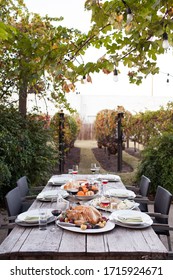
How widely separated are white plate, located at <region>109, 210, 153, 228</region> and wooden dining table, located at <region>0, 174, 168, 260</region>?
6cm

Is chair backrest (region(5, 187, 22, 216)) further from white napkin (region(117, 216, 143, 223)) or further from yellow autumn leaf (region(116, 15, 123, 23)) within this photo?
yellow autumn leaf (region(116, 15, 123, 23))

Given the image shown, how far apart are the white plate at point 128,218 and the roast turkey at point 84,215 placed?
0.46 ft

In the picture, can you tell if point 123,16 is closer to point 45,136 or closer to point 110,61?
point 110,61

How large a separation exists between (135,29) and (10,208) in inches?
80.5

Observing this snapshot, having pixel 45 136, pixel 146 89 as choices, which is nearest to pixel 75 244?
pixel 45 136

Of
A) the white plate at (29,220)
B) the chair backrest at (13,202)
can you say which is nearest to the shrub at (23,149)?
the chair backrest at (13,202)

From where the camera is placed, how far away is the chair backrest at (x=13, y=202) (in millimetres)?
2875

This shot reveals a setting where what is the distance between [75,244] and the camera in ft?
6.18

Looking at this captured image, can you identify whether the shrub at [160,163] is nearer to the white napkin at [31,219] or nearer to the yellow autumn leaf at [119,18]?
the yellow autumn leaf at [119,18]

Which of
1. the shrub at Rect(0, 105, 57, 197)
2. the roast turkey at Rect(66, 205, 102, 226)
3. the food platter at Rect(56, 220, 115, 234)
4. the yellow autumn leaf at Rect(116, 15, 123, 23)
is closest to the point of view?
the food platter at Rect(56, 220, 115, 234)

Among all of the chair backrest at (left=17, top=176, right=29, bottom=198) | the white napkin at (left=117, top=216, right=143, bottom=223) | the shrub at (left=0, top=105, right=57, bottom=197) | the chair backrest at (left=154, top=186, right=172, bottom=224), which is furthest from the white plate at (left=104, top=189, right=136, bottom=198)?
the shrub at (left=0, top=105, right=57, bottom=197)

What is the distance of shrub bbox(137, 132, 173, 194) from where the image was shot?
575 centimetres

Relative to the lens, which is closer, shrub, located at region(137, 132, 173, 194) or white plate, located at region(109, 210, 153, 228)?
white plate, located at region(109, 210, 153, 228)

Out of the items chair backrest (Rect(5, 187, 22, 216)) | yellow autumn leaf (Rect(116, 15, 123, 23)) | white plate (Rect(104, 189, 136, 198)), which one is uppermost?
yellow autumn leaf (Rect(116, 15, 123, 23))
